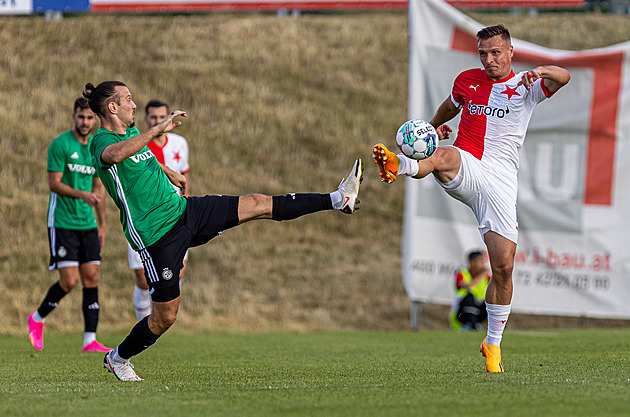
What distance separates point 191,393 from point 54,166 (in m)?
4.60

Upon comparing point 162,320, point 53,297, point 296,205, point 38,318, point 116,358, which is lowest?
point 38,318

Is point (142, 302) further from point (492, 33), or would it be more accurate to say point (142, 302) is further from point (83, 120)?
point (492, 33)

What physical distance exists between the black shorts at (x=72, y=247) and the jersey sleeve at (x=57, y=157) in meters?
0.65

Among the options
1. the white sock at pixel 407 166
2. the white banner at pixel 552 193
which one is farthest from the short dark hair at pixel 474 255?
the white sock at pixel 407 166

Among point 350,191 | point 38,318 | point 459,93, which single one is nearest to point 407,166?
point 350,191

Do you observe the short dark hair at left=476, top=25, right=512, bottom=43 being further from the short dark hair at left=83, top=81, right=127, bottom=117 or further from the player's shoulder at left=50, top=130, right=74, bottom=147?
the player's shoulder at left=50, top=130, right=74, bottom=147

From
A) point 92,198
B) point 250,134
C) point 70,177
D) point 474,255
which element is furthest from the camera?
point 250,134

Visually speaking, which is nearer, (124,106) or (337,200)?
(337,200)

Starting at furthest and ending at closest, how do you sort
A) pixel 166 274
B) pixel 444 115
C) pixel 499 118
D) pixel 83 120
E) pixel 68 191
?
1. pixel 83 120
2. pixel 68 191
3. pixel 444 115
4. pixel 499 118
5. pixel 166 274

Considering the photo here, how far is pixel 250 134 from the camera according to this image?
67.9 feet

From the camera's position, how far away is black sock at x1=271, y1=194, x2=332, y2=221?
18.8 feet

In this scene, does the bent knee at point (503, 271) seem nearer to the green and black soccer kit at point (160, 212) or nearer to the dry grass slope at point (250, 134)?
the green and black soccer kit at point (160, 212)

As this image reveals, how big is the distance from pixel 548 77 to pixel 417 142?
1.02 meters

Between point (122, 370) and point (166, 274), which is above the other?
point (166, 274)
